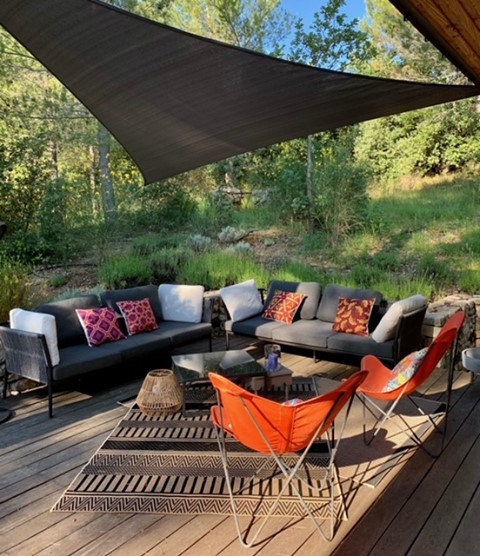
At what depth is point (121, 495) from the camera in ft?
8.41

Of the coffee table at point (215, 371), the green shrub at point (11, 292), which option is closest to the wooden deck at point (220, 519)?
the coffee table at point (215, 371)

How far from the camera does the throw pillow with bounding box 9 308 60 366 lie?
12.2ft

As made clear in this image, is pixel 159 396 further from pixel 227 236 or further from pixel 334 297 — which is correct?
pixel 227 236

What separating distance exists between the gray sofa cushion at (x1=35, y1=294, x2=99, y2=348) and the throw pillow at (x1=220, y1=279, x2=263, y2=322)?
5.12 ft

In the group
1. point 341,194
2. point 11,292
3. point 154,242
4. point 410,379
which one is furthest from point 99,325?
point 341,194

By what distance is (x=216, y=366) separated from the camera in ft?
12.6

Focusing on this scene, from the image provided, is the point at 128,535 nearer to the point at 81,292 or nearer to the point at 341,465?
the point at 341,465

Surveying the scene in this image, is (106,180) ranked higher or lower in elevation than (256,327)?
higher

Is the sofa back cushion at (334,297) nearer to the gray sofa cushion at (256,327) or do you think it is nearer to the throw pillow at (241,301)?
the gray sofa cushion at (256,327)

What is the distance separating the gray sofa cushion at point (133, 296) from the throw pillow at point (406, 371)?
279 centimetres

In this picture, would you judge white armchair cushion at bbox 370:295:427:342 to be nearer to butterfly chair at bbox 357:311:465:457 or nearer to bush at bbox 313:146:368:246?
butterfly chair at bbox 357:311:465:457

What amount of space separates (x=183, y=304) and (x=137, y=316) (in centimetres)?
61

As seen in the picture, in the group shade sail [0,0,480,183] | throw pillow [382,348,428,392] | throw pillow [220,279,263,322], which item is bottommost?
throw pillow [382,348,428,392]

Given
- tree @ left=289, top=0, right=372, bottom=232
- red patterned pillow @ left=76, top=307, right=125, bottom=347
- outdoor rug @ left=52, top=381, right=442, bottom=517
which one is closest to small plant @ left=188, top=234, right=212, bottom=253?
tree @ left=289, top=0, right=372, bottom=232
